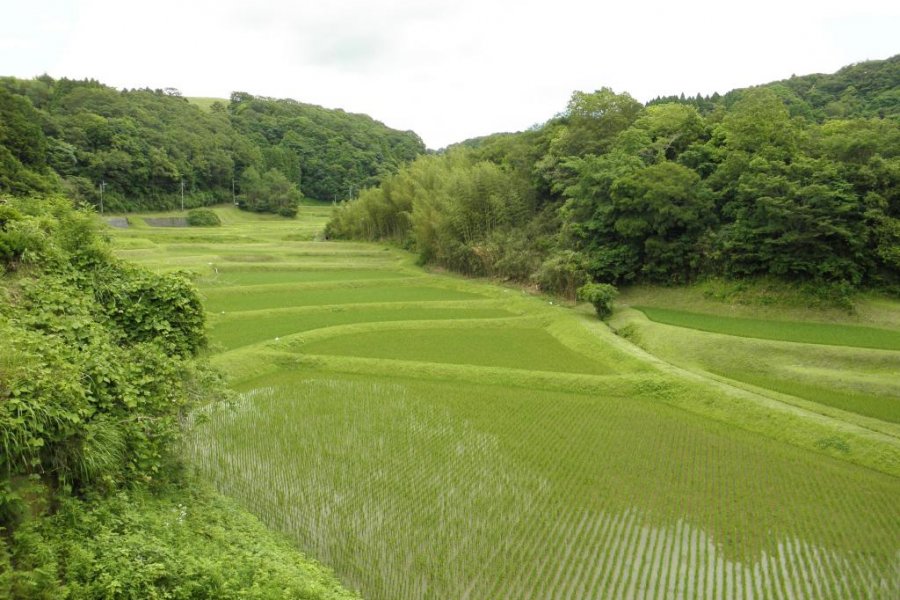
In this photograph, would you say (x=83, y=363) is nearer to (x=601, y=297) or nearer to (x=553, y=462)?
(x=553, y=462)

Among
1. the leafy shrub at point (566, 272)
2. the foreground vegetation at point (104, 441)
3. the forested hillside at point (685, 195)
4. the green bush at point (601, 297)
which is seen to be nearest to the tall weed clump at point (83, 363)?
the foreground vegetation at point (104, 441)

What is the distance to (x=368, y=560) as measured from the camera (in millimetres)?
7504

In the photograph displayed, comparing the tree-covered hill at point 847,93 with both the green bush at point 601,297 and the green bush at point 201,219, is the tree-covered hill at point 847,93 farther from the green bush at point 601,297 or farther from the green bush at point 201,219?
the green bush at point 201,219

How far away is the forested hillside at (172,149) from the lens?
48.5 meters

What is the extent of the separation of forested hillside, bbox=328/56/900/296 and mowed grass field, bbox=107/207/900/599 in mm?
7013

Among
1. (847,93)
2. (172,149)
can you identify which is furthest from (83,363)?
(172,149)

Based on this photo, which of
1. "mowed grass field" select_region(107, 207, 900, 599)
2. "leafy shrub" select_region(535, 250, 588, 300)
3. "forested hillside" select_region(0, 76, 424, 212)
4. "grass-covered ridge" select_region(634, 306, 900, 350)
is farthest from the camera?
"forested hillside" select_region(0, 76, 424, 212)

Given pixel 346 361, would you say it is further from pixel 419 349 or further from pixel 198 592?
pixel 198 592

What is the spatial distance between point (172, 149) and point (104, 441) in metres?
80.9

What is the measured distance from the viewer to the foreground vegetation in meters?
4.99

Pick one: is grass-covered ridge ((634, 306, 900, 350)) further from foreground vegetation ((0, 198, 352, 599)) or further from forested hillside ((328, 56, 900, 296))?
foreground vegetation ((0, 198, 352, 599))

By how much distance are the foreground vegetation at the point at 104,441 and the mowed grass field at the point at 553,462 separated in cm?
158

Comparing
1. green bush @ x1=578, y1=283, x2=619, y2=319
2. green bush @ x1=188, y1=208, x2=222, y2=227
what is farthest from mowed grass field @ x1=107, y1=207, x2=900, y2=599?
green bush @ x1=188, y1=208, x2=222, y2=227

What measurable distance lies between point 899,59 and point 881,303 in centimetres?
3757
